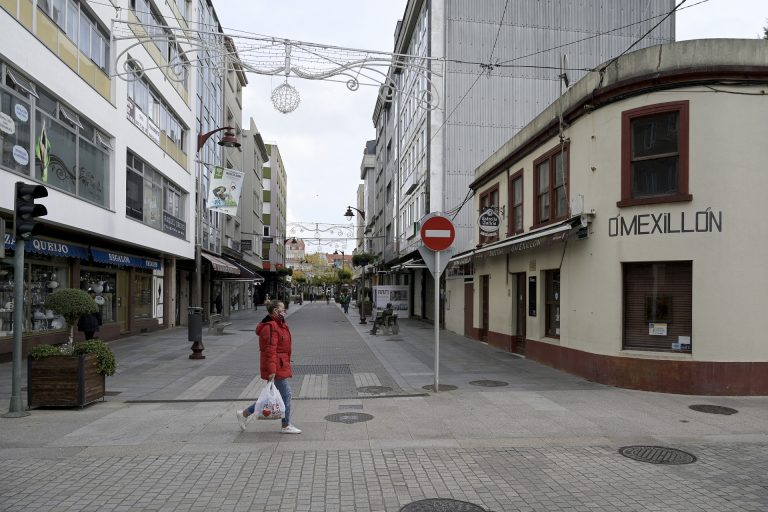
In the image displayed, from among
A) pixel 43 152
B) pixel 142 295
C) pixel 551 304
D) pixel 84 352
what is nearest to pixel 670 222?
pixel 551 304

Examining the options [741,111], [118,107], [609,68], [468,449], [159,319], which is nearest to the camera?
[468,449]

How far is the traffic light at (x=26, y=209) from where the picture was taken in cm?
834

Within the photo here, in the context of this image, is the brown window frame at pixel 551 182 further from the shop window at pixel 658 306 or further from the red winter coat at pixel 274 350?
the red winter coat at pixel 274 350

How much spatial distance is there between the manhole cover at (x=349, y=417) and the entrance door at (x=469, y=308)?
1261 cm

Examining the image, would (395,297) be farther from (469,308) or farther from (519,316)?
(519,316)

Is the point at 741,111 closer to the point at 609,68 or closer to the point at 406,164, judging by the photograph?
the point at 609,68

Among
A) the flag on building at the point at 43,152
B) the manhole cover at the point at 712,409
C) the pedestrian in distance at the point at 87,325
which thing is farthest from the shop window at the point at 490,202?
the flag on building at the point at 43,152

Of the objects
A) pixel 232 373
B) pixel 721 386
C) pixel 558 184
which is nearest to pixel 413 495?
pixel 721 386

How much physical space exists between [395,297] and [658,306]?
24963 millimetres

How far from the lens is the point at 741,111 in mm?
10062

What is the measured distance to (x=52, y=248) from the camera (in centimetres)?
1563

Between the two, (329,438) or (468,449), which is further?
(329,438)

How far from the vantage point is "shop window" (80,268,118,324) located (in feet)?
62.6

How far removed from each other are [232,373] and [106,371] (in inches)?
148
